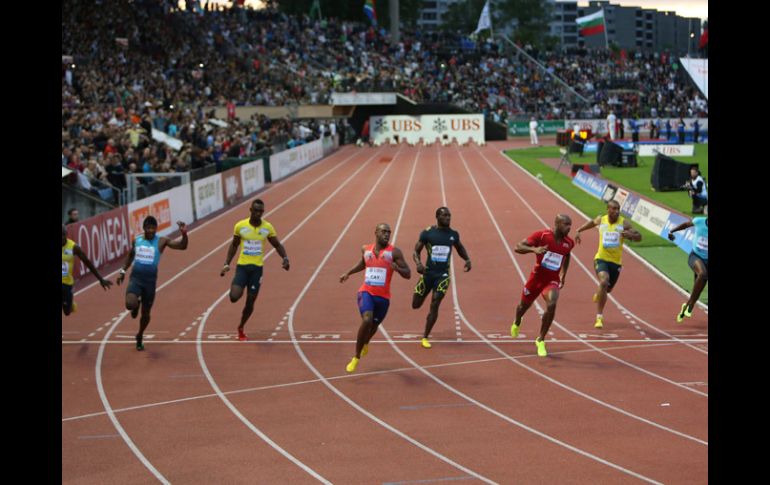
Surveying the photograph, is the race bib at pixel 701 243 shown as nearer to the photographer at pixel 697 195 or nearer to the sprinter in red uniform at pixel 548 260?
the sprinter in red uniform at pixel 548 260

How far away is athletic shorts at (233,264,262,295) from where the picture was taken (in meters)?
13.9

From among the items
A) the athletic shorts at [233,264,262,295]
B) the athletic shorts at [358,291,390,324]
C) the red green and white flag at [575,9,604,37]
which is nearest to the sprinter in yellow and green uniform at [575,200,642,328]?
the athletic shorts at [358,291,390,324]

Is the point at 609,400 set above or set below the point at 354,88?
below

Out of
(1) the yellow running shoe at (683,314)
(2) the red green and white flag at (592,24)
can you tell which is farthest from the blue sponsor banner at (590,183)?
(2) the red green and white flag at (592,24)

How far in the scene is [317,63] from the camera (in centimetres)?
6669

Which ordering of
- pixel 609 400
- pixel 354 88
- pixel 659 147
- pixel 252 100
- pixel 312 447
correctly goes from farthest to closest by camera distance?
1. pixel 354 88
2. pixel 252 100
3. pixel 659 147
4. pixel 609 400
5. pixel 312 447

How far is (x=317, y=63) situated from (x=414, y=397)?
57942 millimetres

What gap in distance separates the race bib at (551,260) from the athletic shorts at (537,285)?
0.52 feet

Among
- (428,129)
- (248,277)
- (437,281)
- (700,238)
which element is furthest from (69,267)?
(428,129)

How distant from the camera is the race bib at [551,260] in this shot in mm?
12711

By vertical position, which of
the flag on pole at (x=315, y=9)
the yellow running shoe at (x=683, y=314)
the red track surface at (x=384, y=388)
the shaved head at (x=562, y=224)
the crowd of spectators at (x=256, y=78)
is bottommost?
the red track surface at (x=384, y=388)
